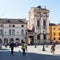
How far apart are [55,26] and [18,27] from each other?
30.4 meters

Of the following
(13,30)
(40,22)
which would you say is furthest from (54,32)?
(13,30)

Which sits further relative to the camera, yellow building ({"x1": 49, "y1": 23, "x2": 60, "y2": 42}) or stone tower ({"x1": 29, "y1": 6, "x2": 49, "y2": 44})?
yellow building ({"x1": 49, "y1": 23, "x2": 60, "y2": 42})

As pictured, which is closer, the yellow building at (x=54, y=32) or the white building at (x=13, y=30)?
the white building at (x=13, y=30)

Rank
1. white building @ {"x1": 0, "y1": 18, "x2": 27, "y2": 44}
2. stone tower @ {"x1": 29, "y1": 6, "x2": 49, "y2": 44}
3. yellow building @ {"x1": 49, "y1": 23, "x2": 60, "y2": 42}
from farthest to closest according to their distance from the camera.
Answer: yellow building @ {"x1": 49, "y1": 23, "x2": 60, "y2": 42} → stone tower @ {"x1": 29, "y1": 6, "x2": 49, "y2": 44} → white building @ {"x1": 0, "y1": 18, "x2": 27, "y2": 44}

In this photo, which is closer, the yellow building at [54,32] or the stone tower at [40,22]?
the stone tower at [40,22]

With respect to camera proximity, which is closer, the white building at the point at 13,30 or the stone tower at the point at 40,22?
the white building at the point at 13,30

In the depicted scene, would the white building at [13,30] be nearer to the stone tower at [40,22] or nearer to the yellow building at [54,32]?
the stone tower at [40,22]

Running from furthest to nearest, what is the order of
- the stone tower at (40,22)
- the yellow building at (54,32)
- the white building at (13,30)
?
the yellow building at (54,32) → the stone tower at (40,22) → the white building at (13,30)

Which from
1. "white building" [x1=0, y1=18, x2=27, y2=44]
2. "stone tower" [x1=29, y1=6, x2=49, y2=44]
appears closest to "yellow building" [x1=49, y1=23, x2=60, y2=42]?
"stone tower" [x1=29, y1=6, x2=49, y2=44]

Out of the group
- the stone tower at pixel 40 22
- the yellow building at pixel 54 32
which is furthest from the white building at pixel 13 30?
the yellow building at pixel 54 32

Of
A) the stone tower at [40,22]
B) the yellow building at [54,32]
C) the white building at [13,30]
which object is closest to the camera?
the white building at [13,30]

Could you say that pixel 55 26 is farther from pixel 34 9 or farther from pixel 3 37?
pixel 3 37

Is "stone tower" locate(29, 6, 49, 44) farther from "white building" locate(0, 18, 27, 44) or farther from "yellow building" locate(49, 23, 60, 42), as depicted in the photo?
"yellow building" locate(49, 23, 60, 42)

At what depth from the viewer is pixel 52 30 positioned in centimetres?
12038
